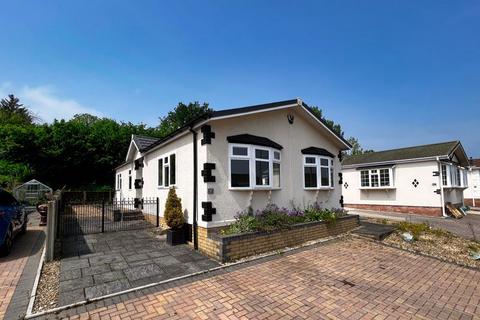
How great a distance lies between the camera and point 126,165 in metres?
19.0

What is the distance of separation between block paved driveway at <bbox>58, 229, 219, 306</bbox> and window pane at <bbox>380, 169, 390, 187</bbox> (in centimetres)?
1643

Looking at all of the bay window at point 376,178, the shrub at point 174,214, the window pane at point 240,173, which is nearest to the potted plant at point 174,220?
the shrub at point 174,214

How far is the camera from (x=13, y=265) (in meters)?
6.30

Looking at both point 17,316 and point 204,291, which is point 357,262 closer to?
point 204,291

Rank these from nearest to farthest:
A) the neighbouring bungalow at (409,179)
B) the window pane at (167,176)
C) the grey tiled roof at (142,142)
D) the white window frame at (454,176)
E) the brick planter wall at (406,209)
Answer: the window pane at (167,176), the grey tiled roof at (142,142), the brick planter wall at (406,209), the neighbouring bungalow at (409,179), the white window frame at (454,176)

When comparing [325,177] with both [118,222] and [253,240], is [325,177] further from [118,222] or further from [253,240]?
[118,222]

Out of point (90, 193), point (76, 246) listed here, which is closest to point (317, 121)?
point (76, 246)

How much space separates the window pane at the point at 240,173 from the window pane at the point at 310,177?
334 cm

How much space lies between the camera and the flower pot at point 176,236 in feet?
26.6

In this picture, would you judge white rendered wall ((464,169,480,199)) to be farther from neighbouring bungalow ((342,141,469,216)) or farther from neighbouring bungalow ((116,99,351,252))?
neighbouring bungalow ((116,99,351,252))

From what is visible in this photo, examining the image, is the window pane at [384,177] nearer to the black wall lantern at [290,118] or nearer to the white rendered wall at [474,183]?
the white rendered wall at [474,183]

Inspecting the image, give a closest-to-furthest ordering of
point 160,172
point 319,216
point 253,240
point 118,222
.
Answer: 1. point 253,240
2. point 319,216
3. point 160,172
4. point 118,222

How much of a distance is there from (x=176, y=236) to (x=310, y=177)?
19.1 feet

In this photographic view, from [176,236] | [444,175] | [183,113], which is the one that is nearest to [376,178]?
[444,175]
